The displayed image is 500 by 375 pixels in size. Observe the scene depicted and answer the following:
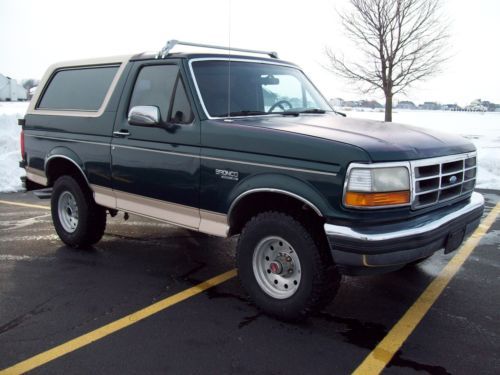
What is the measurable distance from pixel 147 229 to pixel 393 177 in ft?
13.9

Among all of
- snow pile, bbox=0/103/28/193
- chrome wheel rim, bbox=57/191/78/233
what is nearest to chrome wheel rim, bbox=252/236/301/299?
chrome wheel rim, bbox=57/191/78/233

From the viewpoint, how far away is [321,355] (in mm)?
3311

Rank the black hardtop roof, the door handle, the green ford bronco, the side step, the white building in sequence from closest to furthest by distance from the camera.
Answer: the green ford bronco → the black hardtop roof → the door handle → the side step → the white building

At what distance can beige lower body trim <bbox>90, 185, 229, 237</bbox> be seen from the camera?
414 cm

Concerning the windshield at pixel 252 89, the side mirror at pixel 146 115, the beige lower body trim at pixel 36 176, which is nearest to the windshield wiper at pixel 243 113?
the windshield at pixel 252 89

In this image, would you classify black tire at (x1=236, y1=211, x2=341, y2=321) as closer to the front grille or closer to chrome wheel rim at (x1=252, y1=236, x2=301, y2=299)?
chrome wheel rim at (x1=252, y1=236, x2=301, y2=299)

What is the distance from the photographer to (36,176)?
6.10 metres

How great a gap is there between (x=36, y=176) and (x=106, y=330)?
3188mm

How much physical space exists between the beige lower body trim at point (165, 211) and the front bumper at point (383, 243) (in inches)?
43.6

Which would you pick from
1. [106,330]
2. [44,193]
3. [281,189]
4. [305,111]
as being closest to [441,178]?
[281,189]

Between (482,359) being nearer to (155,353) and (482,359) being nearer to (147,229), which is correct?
(155,353)

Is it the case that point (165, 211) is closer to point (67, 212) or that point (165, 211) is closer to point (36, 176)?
point (67, 212)

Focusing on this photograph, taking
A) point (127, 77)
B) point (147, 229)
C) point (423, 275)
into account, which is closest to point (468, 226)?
point (423, 275)

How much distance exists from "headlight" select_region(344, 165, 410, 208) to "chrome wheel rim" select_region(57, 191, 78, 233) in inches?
Answer: 145
